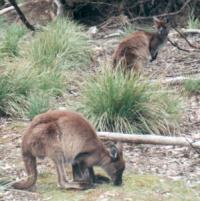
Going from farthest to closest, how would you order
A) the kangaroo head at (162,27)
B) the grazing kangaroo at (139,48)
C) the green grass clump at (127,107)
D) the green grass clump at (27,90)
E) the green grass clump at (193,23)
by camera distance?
the green grass clump at (193,23) → the kangaroo head at (162,27) → the grazing kangaroo at (139,48) → the green grass clump at (27,90) → the green grass clump at (127,107)

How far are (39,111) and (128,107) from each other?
1.07 m

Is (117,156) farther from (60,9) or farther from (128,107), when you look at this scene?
(60,9)

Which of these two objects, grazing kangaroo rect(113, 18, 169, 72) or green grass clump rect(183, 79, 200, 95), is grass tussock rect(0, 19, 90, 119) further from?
Result: green grass clump rect(183, 79, 200, 95)

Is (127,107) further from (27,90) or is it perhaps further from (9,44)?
(9,44)

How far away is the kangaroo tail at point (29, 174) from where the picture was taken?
6.35 meters

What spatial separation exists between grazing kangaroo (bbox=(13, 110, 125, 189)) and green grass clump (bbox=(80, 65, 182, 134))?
1.63 metres

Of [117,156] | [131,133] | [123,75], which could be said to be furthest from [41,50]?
[117,156]

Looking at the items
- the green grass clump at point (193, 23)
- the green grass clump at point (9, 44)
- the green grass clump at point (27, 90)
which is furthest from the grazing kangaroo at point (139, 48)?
the green grass clump at point (9, 44)

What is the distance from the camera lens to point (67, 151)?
637 centimetres

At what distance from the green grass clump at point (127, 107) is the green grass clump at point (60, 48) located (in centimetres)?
247

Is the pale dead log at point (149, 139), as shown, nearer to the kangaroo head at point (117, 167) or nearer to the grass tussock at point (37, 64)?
the kangaroo head at point (117, 167)

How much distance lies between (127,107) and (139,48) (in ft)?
8.27

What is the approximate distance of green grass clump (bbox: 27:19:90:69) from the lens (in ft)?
36.6

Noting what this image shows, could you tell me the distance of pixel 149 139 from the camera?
7.57 m
